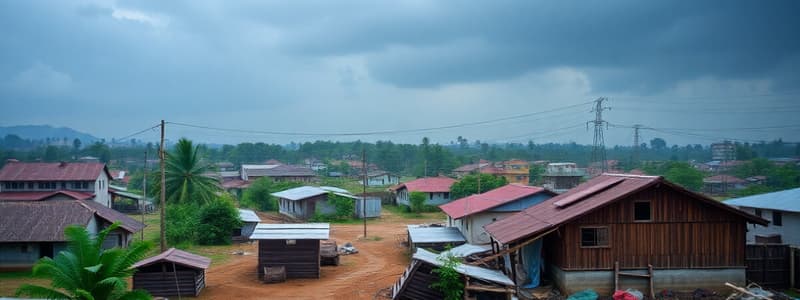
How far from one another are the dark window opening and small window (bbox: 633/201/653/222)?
1210 cm

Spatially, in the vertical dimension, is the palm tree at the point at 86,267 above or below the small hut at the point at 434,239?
above

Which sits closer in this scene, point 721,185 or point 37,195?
point 37,195

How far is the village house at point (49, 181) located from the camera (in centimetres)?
4666

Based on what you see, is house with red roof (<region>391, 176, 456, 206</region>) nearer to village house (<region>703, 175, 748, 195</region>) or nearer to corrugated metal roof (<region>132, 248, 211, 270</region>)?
corrugated metal roof (<region>132, 248, 211, 270</region>)

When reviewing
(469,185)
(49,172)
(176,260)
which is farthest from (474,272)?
(49,172)

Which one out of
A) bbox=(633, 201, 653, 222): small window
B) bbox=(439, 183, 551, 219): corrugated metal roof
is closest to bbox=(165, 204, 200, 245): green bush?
bbox=(439, 183, 551, 219): corrugated metal roof

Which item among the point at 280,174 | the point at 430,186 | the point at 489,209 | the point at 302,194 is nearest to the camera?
the point at 489,209

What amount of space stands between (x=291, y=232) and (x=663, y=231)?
16.1 metres

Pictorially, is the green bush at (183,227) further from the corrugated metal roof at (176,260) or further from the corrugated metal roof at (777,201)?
the corrugated metal roof at (777,201)

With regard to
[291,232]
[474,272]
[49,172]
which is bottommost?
[474,272]

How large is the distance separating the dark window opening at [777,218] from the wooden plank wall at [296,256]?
22525 millimetres

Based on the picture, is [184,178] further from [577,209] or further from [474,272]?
[577,209]

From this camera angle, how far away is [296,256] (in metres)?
26.5

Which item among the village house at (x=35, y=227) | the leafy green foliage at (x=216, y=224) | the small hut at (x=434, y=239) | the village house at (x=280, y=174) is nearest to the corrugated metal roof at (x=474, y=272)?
the small hut at (x=434, y=239)
